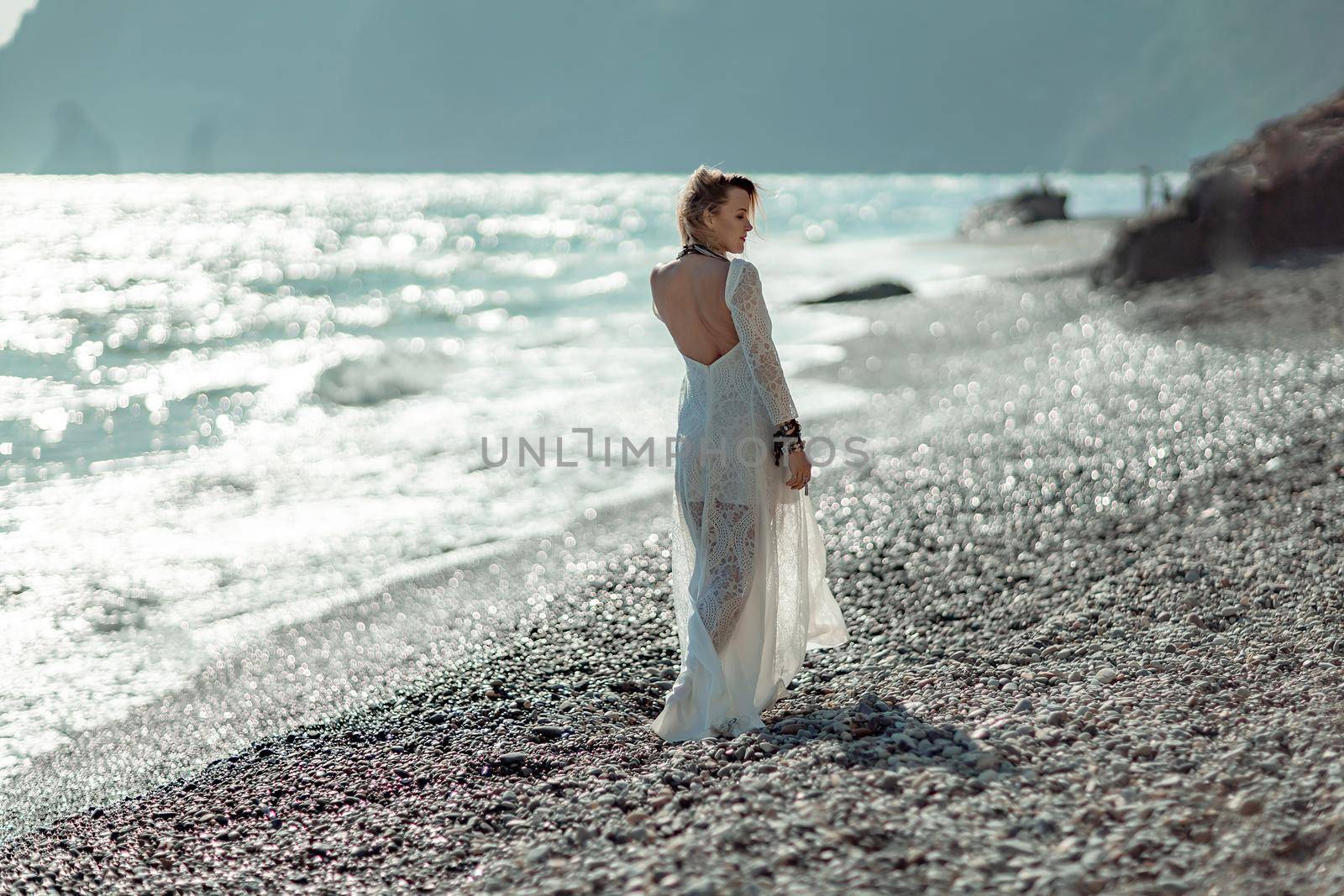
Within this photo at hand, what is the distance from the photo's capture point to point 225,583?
733 centimetres

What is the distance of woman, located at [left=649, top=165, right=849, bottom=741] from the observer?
12.7 ft

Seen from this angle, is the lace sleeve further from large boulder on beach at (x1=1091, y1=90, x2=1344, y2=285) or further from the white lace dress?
large boulder on beach at (x1=1091, y1=90, x2=1344, y2=285)

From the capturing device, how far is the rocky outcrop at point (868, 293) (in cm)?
2380

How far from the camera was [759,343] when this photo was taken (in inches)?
152

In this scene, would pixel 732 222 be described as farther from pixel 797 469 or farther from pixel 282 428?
pixel 282 428

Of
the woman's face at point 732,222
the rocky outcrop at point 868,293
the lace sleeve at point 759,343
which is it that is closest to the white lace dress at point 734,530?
the lace sleeve at point 759,343

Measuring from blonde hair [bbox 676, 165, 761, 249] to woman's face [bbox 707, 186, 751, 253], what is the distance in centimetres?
2

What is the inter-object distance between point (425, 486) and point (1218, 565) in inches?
268

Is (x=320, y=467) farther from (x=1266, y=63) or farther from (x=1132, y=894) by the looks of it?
(x=1266, y=63)

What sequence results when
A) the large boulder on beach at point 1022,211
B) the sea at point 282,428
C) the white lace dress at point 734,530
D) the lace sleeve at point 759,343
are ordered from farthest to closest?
the large boulder on beach at point 1022,211 < the sea at point 282,428 < the white lace dress at point 734,530 < the lace sleeve at point 759,343

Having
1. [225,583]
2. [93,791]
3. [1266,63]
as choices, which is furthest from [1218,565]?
[1266,63]

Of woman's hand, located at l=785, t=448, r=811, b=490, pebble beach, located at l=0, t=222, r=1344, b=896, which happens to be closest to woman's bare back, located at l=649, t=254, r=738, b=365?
woman's hand, located at l=785, t=448, r=811, b=490

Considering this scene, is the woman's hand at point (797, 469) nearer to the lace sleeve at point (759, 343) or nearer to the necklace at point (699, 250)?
the lace sleeve at point (759, 343)

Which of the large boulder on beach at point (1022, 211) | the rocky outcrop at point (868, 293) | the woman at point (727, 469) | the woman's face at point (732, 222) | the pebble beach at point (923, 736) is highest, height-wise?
the large boulder on beach at point (1022, 211)
